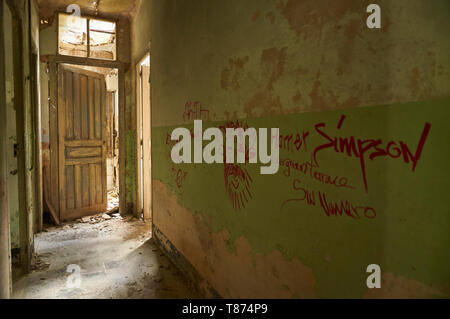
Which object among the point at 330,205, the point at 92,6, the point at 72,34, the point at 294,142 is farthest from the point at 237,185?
the point at 72,34

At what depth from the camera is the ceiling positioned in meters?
4.14

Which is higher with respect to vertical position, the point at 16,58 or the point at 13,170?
the point at 16,58

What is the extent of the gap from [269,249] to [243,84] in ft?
3.20

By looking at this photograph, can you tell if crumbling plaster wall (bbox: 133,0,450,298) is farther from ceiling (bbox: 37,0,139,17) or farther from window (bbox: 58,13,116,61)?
window (bbox: 58,13,116,61)

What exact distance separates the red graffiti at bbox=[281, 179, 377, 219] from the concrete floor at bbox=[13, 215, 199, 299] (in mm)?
1542

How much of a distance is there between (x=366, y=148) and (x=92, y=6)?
15.0 ft

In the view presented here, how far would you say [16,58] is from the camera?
8.89 feet

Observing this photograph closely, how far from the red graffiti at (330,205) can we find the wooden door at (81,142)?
4085mm

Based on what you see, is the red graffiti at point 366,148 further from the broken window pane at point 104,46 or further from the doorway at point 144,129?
the broken window pane at point 104,46

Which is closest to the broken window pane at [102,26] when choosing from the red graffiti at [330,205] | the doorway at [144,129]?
the doorway at [144,129]

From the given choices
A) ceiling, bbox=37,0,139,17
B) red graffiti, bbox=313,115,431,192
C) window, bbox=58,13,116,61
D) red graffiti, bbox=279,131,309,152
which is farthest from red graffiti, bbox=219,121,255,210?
window, bbox=58,13,116,61

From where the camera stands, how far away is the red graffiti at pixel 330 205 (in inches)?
43.3
